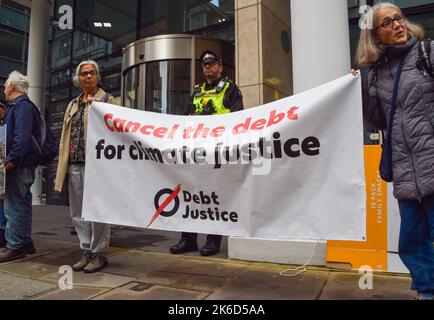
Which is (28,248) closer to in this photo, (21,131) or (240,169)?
(21,131)

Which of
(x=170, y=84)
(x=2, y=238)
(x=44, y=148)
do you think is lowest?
(x=2, y=238)

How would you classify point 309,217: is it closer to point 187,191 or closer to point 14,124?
point 187,191

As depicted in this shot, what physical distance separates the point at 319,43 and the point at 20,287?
3.76 metres

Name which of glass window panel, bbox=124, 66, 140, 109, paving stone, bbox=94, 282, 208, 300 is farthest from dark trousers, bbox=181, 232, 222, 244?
glass window panel, bbox=124, 66, 140, 109

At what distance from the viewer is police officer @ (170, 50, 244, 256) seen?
3914 mm

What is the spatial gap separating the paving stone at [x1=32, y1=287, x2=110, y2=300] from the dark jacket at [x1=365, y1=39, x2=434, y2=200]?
2.32 meters

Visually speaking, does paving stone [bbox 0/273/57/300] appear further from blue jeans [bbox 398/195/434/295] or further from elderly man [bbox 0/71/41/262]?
blue jeans [bbox 398/195/434/295]

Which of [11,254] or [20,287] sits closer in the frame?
[20,287]

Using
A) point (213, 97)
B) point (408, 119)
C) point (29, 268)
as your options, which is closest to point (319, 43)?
point (213, 97)

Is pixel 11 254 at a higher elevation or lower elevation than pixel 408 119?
lower

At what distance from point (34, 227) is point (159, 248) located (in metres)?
3.07

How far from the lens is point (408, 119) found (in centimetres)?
223

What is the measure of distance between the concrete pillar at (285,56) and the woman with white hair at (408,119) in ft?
4.57

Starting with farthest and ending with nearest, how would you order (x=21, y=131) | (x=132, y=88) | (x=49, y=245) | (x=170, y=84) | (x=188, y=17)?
(x=188, y=17), (x=132, y=88), (x=170, y=84), (x=49, y=245), (x=21, y=131)
